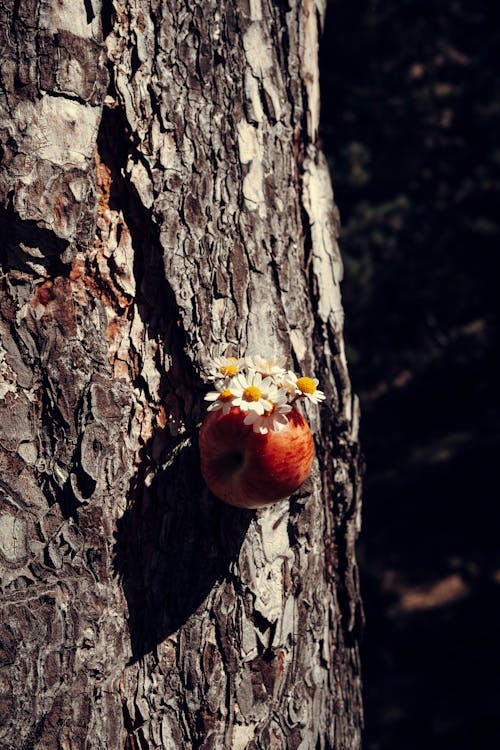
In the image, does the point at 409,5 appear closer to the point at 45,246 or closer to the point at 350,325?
the point at 350,325

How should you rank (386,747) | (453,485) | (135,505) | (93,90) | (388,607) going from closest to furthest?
(93,90) → (135,505) → (386,747) → (388,607) → (453,485)

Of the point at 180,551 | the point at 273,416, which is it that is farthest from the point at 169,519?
the point at 273,416

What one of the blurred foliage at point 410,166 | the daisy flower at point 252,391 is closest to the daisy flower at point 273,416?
the daisy flower at point 252,391

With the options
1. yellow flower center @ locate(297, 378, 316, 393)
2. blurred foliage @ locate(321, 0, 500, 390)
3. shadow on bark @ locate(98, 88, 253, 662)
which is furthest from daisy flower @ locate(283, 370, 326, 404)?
blurred foliage @ locate(321, 0, 500, 390)

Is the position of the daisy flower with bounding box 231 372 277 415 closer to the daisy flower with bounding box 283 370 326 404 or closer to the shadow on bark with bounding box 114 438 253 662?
the daisy flower with bounding box 283 370 326 404

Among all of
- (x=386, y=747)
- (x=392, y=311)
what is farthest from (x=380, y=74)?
(x=386, y=747)

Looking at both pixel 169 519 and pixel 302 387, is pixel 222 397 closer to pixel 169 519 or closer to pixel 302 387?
pixel 302 387
